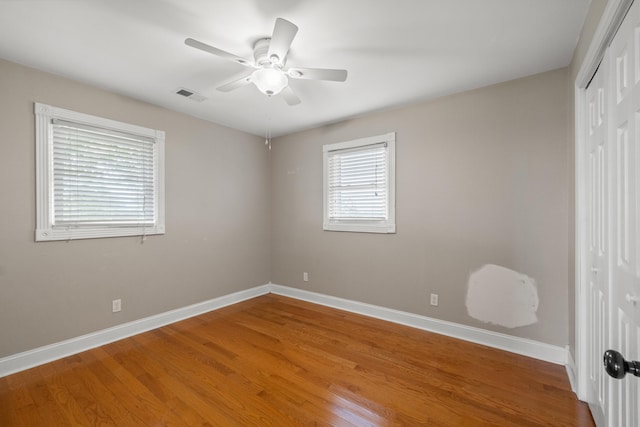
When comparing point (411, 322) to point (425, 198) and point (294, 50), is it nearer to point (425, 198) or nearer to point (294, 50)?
point (425, 198)

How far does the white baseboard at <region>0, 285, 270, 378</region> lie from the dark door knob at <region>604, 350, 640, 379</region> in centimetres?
360

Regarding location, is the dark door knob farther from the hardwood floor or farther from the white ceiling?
the white ceiling

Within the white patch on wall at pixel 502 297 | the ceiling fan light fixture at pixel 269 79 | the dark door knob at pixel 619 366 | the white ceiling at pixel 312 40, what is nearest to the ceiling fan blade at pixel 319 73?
the ceiling fan light fixture at pixel 269 79

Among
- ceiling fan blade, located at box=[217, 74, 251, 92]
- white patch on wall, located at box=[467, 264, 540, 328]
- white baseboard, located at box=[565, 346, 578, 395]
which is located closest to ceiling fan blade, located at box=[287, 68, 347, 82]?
ceiling fan blade, located at box=[217, 74, 251, 92]

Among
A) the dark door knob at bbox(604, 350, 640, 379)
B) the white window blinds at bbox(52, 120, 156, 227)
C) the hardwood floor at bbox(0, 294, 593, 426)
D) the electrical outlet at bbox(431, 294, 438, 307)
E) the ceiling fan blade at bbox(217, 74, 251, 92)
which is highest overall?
the ceiling fan blade at bbox(217, 74, 251, 92)

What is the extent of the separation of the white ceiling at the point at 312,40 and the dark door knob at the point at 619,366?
6.08 feet

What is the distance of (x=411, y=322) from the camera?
3.15m

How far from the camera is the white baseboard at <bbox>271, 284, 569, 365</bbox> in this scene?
2.40m

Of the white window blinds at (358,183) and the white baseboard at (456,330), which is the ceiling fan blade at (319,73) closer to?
the white window blinds at (358,183)

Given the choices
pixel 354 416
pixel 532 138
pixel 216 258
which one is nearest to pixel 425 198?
pixel 532 138

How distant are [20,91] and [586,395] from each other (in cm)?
481

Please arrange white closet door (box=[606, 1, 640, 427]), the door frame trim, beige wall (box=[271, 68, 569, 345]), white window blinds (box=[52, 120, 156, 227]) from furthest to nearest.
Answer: white window blinds (box=[52, 120, 156, 227])
beige wall (box=[271, 68, 569, 345])
the door frame trim
white closet door (box=[606, 1, 640, 427])

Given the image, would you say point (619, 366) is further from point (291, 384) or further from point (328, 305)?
point (328, 305)

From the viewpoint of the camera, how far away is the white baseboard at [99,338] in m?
2.24
